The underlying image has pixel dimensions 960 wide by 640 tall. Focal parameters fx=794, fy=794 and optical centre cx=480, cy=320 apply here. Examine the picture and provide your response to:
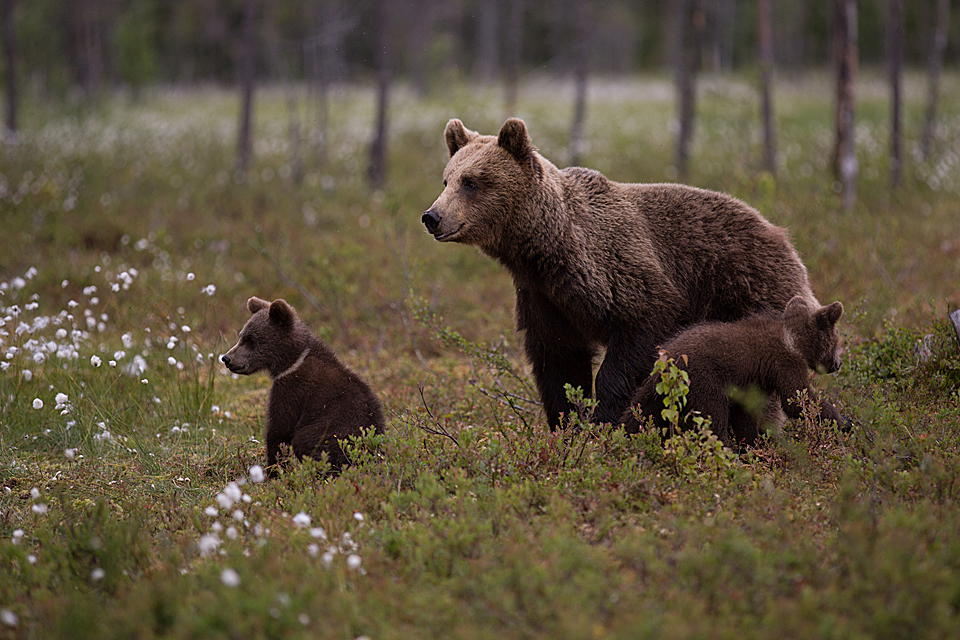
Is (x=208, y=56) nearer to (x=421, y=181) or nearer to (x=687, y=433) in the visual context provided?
(x=421, y=181)

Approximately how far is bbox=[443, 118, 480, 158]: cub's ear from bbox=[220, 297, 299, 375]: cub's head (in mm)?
1752

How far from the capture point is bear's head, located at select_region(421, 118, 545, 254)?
17.8 feet

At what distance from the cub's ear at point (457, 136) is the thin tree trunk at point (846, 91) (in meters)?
9.90

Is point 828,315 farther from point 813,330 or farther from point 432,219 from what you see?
point 432,219

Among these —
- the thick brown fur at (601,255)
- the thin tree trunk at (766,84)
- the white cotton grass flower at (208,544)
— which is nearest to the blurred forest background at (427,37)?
the thin tree trunk at (766,84)

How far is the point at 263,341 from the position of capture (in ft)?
19.1

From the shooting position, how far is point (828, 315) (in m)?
5.45

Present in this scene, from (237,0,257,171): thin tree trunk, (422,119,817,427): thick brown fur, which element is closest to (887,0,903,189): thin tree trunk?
(422,119,817,427): thick brown fur

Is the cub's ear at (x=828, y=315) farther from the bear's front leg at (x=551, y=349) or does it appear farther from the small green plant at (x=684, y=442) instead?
the bear's front leg at (x=551, y=349)

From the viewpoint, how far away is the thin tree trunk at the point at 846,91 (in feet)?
45.1

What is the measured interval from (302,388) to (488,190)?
1.91 metres

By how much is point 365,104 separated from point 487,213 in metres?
27.6

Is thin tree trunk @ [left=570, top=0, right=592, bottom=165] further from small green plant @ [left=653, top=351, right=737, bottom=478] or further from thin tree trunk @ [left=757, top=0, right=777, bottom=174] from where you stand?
small green plant @ [left=653, top=351, right=737, bottom=478]

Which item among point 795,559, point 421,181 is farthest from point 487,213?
point 421,181
